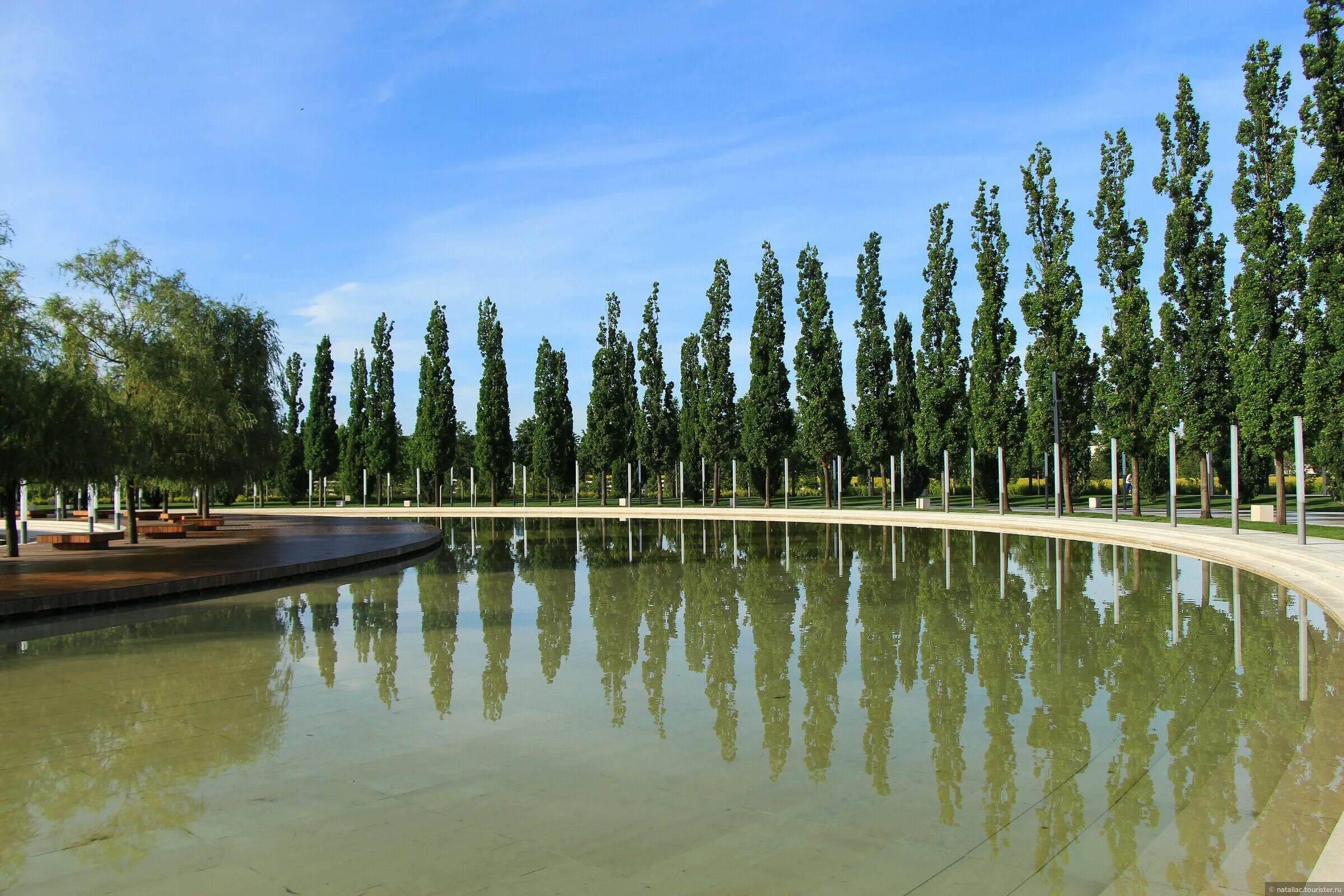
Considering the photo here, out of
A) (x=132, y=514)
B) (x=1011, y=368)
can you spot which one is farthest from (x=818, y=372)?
(x=132, y=514)

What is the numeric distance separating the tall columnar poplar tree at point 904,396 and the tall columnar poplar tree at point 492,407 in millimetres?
19354

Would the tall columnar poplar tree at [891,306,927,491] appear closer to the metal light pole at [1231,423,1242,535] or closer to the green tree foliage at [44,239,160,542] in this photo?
the metal light pole at [1231,423,1242,535]

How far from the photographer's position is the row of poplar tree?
19828 millimetres

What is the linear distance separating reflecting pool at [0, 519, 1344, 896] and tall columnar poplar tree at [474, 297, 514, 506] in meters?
34.9

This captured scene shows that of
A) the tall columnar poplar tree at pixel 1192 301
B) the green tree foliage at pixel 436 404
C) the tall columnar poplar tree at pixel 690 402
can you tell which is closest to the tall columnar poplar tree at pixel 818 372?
the tall columnar poplar tree at pixel 690 402

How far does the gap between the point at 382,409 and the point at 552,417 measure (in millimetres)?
9962

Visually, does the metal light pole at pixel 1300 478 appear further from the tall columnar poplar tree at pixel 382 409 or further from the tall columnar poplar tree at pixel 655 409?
the tall columnar poplar tree at pixel 382 409

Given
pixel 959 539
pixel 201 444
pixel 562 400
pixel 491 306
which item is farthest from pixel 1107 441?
pixel 201 444

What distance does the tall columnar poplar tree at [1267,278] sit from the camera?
64.4ft

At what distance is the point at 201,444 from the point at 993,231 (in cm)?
2606

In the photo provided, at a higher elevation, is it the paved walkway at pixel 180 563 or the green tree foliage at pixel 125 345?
the green tree foliage at pixel 125 345

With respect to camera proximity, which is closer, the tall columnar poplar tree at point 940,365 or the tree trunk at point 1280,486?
the tree trunk at point 1280,486

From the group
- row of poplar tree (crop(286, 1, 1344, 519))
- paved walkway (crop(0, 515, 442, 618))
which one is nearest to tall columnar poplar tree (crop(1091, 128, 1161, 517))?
row of poplar tree (crop(286, 1, 1344, 519))

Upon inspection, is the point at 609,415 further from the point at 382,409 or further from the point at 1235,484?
the point at 1235,484
